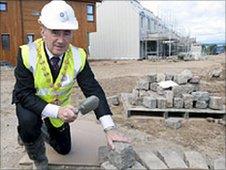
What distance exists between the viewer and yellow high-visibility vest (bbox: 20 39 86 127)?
284cm

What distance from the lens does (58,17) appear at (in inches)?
101

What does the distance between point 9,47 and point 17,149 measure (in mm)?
14900

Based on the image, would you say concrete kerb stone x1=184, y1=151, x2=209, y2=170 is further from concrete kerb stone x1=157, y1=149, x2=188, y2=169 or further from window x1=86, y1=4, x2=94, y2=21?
window x1=86, y1=4, x2=94, y2=21

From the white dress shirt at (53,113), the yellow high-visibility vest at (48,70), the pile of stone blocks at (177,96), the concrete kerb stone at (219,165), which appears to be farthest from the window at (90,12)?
the white dress shirt at (53,113)

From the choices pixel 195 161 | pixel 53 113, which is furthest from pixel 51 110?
pixel 195 161

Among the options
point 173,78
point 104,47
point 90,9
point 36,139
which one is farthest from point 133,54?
point 36,139

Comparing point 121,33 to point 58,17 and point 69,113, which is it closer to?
point 58,17

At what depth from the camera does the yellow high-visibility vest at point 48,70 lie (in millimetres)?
2844

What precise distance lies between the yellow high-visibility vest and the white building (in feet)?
83.2

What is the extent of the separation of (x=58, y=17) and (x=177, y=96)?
155 inches

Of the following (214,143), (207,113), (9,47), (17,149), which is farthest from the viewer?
(9,47)

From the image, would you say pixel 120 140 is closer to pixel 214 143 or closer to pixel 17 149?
pixel 17 149

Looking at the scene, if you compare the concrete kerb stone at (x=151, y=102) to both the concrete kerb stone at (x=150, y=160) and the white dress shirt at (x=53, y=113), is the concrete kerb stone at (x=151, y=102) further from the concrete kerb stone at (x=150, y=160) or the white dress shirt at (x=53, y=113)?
the white dress shirt at (x=53, y=113)

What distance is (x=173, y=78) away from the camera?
21.9ft
